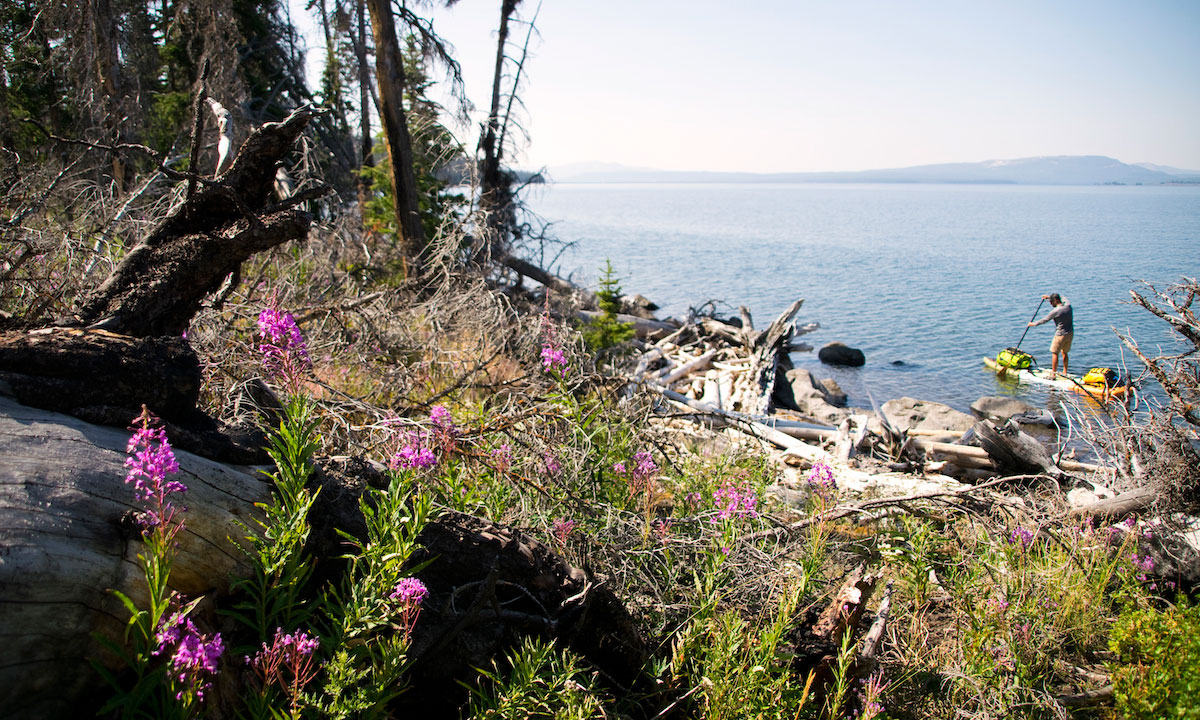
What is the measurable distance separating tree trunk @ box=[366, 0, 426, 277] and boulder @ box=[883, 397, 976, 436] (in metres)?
9.62

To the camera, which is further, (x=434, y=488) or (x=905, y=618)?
(x=905, y=618)

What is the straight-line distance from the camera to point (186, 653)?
5.50ft

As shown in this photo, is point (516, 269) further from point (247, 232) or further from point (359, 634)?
point (359, 634)

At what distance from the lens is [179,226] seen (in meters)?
3.35

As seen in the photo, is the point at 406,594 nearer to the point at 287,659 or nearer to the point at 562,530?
the point at 287,659

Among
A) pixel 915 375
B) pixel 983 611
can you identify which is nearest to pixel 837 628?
pixel 983 611

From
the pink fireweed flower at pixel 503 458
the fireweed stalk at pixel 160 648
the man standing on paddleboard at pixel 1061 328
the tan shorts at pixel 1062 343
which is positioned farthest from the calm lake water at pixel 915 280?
the fireweed stalk at pixel 160 648

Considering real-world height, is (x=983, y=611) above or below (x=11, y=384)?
below

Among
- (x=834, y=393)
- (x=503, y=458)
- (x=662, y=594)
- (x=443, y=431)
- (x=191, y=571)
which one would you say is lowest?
(x=834, y=393)

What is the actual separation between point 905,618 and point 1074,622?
47.3 inches

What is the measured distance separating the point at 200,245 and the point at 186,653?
2123 mm

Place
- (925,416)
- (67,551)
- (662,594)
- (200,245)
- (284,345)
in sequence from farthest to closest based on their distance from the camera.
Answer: (925,416), (662,594), (200,245), (284,345), (67,551)

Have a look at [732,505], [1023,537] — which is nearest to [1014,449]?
[1023,537]

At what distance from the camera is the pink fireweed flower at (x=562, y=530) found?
3.38m
